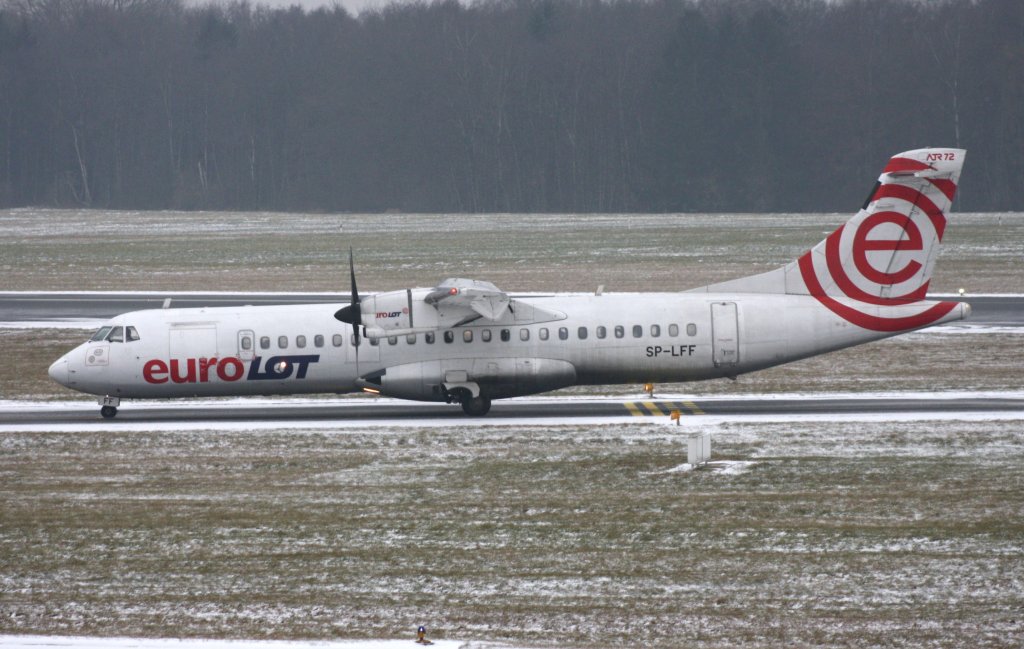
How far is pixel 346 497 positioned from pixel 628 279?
3436 centimetres

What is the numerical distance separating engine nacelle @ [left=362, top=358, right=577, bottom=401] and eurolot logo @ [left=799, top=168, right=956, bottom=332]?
630 cm

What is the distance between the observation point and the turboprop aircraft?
26734mm

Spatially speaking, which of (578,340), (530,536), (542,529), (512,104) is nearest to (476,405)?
(578,340)

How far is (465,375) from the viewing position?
26.8m

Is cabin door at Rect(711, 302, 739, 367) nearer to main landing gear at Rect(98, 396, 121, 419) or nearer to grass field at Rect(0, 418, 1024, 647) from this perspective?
grass field at Rect(0, 418, 1024, 647)

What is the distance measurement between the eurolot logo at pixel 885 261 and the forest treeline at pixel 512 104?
7854cm

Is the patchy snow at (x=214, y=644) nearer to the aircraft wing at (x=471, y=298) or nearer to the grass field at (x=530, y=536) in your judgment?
the grass field at (x=530, y=536)

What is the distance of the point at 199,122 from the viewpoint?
13062 centimetres

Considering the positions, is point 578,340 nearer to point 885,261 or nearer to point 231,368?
point 885,261

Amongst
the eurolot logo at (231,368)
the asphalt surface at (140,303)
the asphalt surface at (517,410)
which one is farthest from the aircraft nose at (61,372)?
the asphalt surface at (140,303)

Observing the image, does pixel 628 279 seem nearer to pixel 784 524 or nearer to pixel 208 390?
pixel 208 390

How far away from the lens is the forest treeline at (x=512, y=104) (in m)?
105

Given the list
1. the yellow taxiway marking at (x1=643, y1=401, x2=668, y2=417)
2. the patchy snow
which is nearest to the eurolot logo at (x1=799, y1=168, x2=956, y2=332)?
the yellow taxiway marking at (x1=643, y1=401, x2=668, y2=417)

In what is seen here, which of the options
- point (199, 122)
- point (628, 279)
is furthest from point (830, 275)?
point (199, 122)
